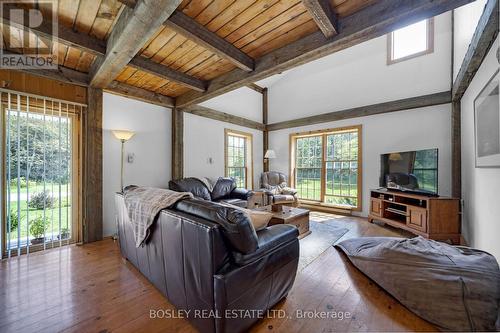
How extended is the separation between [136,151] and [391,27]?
384 cm

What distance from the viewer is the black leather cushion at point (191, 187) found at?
3721 millimetres

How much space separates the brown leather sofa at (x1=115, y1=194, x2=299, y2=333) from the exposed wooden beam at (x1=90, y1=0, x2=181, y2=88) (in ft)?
4.91

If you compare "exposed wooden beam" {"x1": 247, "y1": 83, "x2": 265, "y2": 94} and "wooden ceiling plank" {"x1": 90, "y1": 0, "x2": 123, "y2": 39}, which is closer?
"wooden ceiling plank" {"x1": 90, "y1": 0, "x2": 123, "y2": 39}

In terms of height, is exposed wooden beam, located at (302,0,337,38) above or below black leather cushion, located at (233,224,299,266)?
above

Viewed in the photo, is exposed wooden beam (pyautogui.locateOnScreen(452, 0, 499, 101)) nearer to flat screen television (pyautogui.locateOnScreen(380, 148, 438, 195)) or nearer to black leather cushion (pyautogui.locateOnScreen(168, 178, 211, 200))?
flat screen television (pyautogui.locateOnScreen(380, 148, 438, 195))

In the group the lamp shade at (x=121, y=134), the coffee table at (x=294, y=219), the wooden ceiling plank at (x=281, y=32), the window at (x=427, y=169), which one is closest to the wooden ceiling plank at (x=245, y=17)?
the wooden ceiling plank at (x=281, y=32)

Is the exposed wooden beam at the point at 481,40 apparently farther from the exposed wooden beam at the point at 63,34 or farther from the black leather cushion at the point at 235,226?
the exposed wooden beam at the point at 63,34

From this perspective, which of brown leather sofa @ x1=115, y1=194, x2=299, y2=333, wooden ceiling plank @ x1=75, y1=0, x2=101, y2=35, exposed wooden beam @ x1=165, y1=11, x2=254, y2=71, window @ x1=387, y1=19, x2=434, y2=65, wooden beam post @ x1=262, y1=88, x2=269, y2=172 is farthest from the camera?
wooden beam post @ x1=262, y1=88, x2=269, y2=172

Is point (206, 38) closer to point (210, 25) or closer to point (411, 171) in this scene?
point (210, 25)

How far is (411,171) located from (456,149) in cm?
79

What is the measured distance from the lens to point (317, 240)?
10.2ft

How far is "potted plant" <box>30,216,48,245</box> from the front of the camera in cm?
262

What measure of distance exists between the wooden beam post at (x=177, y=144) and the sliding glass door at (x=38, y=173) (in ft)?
4.84

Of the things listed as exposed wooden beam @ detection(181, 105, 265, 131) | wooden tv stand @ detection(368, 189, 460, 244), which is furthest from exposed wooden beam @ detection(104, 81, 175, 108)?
wooden tv stand @ detection(368, 189, 460, 244)
